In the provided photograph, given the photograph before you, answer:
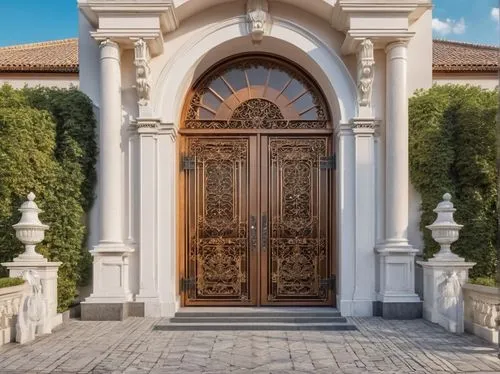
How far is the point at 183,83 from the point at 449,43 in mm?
9300

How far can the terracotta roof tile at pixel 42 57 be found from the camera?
1375 centimetres

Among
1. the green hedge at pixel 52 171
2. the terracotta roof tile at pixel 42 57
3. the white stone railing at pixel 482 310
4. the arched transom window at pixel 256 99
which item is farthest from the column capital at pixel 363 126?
the terracotta roof tile at pixel 42 57

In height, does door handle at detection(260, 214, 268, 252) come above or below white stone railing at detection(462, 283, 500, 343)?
above

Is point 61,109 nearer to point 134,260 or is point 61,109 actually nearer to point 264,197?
point 134,260

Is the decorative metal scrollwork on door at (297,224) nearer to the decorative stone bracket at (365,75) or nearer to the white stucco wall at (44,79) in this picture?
the decorative stone bracket at (365,75)

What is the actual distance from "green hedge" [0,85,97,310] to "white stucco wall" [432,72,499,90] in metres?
6.59

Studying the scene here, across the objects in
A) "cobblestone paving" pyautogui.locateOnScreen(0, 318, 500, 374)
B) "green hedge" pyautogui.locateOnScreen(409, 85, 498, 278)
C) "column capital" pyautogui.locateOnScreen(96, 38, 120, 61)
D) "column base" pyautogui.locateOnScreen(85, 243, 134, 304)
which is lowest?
"cobblestone paving" pyautogui.locateOnScreen(0, 318, 500, 374)

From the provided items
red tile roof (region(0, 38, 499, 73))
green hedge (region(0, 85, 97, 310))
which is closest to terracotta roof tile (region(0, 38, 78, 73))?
red tile roof (region(0, 38, 499, 73))

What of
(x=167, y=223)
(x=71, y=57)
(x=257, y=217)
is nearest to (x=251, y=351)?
(x=167, y=223)

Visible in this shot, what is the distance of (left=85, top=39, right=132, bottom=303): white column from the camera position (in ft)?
27.5

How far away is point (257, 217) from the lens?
9.40 meters

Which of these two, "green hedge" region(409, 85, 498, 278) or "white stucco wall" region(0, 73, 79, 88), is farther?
"white stucco wall" region(0, 73, 79, 88)

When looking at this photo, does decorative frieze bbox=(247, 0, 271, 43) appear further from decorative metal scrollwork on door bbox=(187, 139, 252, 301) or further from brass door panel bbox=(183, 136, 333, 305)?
decorative metal scrollwork on door bbox=(187, 139, 252, 301)

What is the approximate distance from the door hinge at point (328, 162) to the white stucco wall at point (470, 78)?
3161mm
